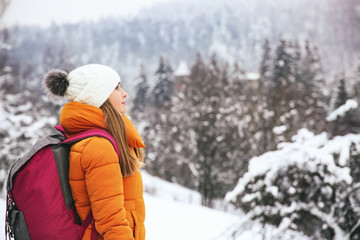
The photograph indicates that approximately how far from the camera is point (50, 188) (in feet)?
4.48

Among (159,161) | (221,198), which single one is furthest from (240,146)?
(159,161)

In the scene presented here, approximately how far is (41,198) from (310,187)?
452 cm

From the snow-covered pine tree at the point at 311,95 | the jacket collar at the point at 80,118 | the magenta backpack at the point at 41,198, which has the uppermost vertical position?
the jacket collar at the point at 80,118

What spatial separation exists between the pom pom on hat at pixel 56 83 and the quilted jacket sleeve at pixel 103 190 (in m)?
0.48

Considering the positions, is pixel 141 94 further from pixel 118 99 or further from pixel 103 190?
pixel 103 190

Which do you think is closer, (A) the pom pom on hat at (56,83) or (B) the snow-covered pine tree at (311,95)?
(A) the pom pom on hat at (56,83)

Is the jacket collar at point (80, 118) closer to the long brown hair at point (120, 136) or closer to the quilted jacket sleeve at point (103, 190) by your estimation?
the long brown hair at point (120, 136)

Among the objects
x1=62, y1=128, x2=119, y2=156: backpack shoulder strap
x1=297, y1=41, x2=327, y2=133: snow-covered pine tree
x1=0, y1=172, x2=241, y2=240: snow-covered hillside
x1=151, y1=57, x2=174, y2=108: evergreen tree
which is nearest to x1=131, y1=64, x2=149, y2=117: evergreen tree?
x1=151, y1=57, x2=174, y2=108: evergreen tree

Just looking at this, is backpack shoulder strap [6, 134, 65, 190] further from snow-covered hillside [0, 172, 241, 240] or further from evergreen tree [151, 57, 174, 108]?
evergreen tree [151, 57, 174, 108]

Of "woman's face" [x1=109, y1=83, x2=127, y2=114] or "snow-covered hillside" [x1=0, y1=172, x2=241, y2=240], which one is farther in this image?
"snow-covered hillside" [x1=0, y1=172, x2=241, y2=240]

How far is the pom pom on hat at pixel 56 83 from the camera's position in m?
1.66

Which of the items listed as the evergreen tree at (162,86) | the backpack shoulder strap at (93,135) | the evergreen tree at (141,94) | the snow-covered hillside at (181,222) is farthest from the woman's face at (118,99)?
the evergreen tree at (141,94)

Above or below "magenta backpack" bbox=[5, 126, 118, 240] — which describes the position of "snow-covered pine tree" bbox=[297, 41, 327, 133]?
below

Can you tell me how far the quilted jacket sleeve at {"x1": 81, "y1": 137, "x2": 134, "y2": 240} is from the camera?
1.41m
